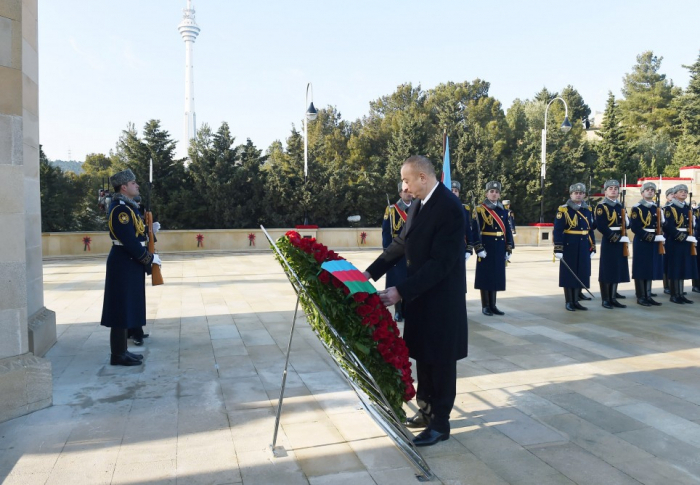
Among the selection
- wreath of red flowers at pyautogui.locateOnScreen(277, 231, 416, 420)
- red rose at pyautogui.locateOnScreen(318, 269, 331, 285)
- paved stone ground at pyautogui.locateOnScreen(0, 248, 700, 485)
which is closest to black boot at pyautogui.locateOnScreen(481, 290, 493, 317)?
paved stone ground at pyautogui.locateOnScreen(0, 248, 700, 485)

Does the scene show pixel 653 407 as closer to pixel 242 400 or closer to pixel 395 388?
pixel 395 388

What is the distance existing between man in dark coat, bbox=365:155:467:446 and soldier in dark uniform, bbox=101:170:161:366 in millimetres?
3106

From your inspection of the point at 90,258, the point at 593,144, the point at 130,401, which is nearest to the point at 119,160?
the point at 90,258

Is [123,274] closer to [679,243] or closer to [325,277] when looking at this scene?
[325,277]

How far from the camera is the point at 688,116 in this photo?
151ft

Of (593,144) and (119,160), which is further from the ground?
(593,144)

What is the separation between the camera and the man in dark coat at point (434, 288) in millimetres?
3627

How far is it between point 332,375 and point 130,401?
6.22 ft

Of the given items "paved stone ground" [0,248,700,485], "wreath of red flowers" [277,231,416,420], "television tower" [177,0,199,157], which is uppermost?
"television tower" [177,0,199,157]

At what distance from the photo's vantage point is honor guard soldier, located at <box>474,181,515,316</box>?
333 inches

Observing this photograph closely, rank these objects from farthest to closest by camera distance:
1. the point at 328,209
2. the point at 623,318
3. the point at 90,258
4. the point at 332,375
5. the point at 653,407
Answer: the point at 328,209 < the point at 90,258 < the point at 623,318 < the point at 332,375 < the point at 653,407

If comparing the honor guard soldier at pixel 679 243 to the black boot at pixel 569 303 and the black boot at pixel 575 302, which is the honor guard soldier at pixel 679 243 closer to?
the black boot at pixel 575 302

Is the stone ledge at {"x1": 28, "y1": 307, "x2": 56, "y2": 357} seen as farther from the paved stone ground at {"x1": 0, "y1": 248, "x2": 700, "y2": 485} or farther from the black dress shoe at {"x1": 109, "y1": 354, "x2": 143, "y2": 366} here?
the black dress shoe at {"x1": 109, "y1": 354, "x2": 143, "y2": 366}

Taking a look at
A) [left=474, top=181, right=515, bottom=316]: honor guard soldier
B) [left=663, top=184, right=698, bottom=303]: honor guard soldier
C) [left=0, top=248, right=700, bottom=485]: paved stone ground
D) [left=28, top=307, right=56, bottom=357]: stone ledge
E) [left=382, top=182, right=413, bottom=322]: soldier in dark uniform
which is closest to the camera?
[left=0, top=248, right=700, bottom=485]: paved stone ground
